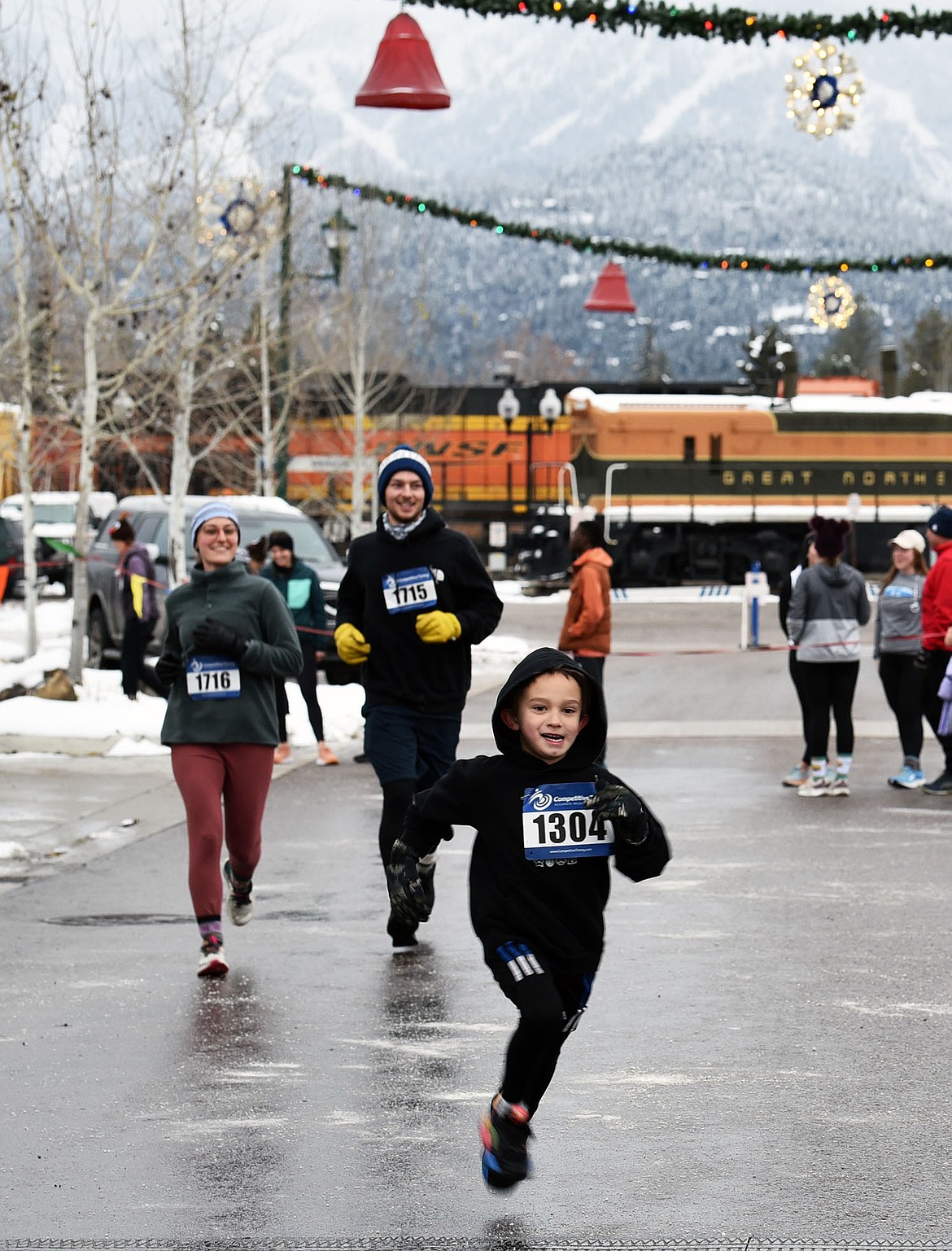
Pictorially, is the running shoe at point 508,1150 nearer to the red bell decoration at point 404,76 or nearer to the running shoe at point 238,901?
the running shoe at point 238,901

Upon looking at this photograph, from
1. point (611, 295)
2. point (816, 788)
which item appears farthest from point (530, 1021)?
point (611, 295)

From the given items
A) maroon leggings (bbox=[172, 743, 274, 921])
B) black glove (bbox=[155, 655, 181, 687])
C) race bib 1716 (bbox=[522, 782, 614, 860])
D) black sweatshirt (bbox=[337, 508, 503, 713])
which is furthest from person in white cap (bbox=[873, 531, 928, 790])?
race bib 1716 (bbox=[522, 782, 614, 860])

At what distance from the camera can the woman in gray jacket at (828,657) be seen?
1348 centimetres

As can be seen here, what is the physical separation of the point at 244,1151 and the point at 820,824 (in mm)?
7209

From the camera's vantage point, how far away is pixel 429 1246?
4691 millimetres

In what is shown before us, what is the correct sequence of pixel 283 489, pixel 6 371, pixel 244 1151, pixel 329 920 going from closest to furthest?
pixel 244 1151, pixel 329 920, pixel 6 371, pixel 283 489

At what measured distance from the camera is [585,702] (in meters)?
5.12

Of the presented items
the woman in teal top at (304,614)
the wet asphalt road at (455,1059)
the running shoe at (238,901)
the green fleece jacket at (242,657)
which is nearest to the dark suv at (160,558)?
the woman in teal top at (304,614)

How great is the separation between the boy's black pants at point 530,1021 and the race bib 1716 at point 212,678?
3.21m

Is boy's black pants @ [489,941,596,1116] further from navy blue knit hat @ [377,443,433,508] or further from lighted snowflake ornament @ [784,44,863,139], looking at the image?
lighted snowflake ornament @ [784,44,863,139]

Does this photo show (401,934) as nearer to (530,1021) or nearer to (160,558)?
(530,1021)

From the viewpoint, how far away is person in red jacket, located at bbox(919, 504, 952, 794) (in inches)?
530

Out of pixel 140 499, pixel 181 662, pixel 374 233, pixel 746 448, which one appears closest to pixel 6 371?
pixel 140 499

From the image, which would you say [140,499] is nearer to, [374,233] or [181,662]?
[374,233]
